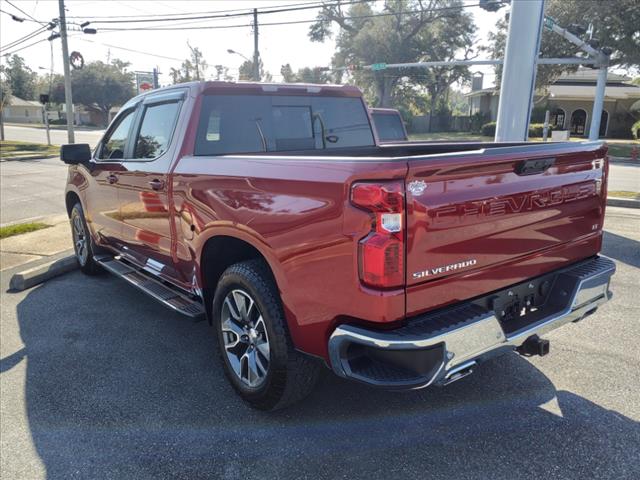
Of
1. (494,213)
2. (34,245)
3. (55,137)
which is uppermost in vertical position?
(494,213)

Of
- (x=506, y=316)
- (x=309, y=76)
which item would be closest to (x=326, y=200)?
(x=506, y=316)

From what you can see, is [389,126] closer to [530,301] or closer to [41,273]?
[41,273]

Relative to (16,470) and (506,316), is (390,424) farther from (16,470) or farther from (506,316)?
(16,470)

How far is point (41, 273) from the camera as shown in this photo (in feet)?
19.5

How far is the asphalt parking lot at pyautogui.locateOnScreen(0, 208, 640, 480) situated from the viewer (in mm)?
2746

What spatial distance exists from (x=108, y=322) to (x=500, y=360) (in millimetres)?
3400

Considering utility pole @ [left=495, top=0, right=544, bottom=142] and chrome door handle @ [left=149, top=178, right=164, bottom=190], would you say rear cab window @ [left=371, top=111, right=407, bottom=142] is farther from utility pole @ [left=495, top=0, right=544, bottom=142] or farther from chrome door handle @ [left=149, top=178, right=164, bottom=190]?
chrome door handle @ [left=149, top=178, right=164, bottom=190]

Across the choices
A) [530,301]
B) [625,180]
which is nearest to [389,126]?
[625,180]

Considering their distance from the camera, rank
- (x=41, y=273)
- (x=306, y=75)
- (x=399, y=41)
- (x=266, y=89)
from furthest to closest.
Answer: (x=306, y=75), (x=399, y=41), (x=41, y=273), (x=266, y=89)

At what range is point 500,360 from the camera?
3865 millimetres

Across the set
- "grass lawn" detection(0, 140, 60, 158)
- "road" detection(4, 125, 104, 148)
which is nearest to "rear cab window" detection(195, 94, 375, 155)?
"grass lawn" detection(0, 140, 60, 158)

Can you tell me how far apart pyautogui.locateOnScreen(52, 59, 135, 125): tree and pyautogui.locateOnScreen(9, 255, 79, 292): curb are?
78214 mm

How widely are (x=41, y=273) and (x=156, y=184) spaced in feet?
9.27

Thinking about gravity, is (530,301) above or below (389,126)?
below
